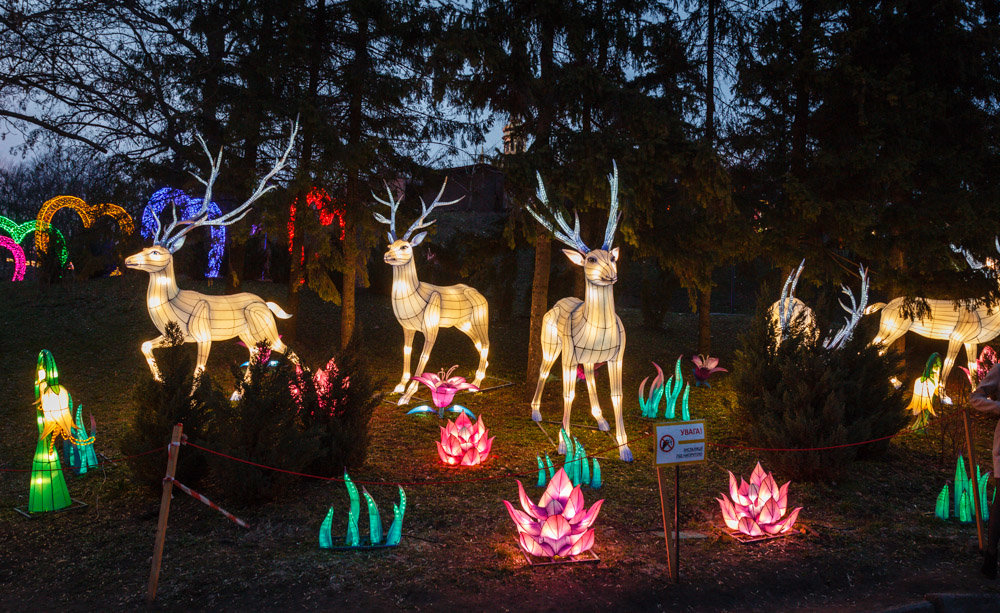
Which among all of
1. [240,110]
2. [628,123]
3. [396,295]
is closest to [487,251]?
[396,295]

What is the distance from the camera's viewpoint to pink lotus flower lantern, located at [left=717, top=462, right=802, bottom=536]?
5113 millimetres

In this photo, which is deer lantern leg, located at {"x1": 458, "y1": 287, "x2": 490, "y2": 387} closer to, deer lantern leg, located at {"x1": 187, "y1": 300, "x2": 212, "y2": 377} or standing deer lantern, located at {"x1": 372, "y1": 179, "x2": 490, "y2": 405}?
standing deer lantern, located at {"x1": 372, "y1": 179, "x2": 490, "y2": 405}

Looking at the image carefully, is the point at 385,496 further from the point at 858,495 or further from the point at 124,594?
the point at 858,495

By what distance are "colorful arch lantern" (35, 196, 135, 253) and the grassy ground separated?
11.3 feet

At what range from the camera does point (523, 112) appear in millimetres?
10242

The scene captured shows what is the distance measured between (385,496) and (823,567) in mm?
3639

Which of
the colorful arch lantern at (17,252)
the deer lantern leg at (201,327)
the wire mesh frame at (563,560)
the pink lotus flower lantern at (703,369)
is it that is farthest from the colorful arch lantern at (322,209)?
the colorful arch lantern at (17,252)

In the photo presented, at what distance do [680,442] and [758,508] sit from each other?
1243 mm

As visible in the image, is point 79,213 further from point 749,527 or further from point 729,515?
point 749,527

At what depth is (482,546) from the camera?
15.9 feet

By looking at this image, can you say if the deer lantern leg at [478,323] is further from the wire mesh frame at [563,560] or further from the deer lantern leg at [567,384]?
the wire mesh frame at [563,560]

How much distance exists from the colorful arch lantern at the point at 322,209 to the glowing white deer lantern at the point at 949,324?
8.56 m

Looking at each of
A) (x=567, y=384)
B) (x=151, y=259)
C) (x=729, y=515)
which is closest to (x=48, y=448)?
(x=151, y=259)

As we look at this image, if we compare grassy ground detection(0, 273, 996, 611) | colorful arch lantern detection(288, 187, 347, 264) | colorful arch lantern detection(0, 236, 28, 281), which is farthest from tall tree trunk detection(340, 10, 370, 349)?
colorful arch lantern detection(0, 236, 28, 281)
